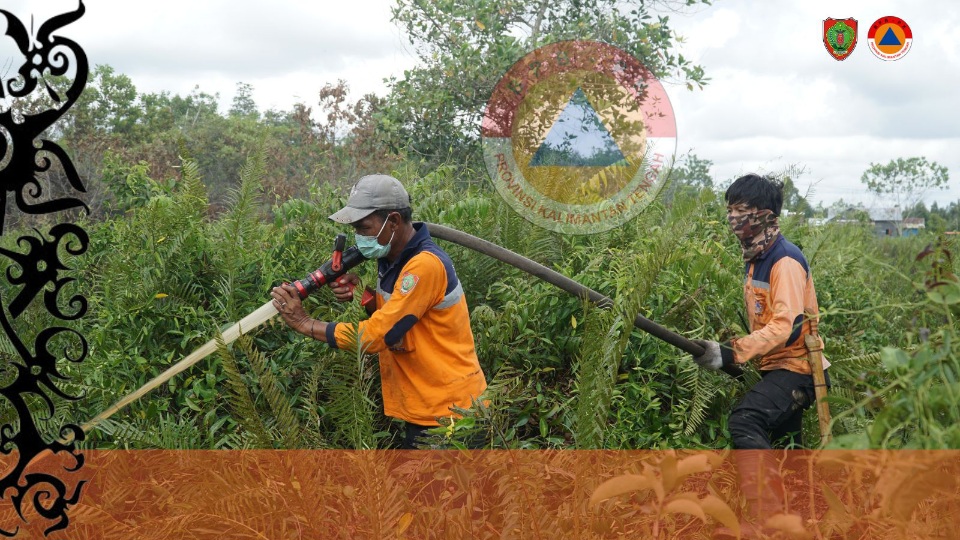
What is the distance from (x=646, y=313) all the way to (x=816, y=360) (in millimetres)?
1279

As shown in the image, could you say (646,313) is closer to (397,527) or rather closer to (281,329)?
(281,329)

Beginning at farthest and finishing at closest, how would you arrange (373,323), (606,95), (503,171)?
(606,95) → (503,171) → (373,323)

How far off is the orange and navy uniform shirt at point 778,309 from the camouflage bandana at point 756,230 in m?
0.03

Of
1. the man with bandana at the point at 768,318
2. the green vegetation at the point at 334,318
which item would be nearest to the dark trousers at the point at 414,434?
the green vegetation at the point at 334,318

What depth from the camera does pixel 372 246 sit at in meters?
3.84

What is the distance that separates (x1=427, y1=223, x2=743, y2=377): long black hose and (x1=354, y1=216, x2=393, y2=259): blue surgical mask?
376mm

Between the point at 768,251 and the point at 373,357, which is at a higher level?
the point at 768,251

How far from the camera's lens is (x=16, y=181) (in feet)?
9.40

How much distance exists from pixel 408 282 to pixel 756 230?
1.59 metres

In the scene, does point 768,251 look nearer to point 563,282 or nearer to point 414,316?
point 563,282

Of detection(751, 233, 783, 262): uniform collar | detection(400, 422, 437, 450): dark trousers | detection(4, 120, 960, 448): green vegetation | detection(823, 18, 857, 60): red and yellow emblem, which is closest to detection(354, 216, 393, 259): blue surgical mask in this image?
detection(4, 120, 960, 448): green vegetation

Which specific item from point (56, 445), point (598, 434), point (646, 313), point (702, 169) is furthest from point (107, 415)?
point (702, 169)

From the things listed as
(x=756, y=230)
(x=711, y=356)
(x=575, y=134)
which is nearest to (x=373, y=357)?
(x=711, y=356)

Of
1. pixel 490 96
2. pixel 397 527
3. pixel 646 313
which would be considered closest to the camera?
pixel 397 527
